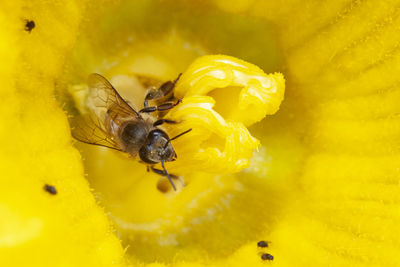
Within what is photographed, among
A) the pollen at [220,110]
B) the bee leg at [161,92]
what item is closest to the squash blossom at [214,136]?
the pollen at [220,110]

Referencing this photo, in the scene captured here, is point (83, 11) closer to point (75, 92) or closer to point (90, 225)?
point (75, 92)

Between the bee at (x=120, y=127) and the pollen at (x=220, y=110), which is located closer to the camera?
the pollen at (x=220, y=110)

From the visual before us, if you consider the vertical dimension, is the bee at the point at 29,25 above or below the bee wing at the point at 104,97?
above

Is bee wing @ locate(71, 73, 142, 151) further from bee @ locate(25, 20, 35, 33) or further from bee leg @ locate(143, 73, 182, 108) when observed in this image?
bee @ locate(25, 20, 35, 33)

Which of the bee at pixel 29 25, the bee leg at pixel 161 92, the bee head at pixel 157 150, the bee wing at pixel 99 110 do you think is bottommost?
the bee head at pixel 157 150

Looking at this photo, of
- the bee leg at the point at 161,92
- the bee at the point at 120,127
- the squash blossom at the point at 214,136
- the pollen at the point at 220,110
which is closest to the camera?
the squash blossom at the point at 214,136

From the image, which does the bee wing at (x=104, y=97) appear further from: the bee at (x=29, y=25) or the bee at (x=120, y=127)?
the bee at (x=29, y=25)

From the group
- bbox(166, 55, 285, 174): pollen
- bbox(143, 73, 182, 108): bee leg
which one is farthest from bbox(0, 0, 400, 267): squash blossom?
bbox(143, 73, 182, 108): bee leg
